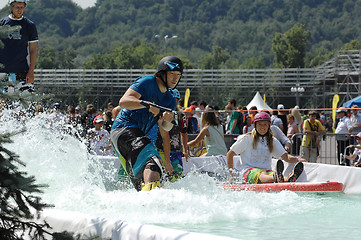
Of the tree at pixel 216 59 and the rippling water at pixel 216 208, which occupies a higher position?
the tree at pixel 216 59

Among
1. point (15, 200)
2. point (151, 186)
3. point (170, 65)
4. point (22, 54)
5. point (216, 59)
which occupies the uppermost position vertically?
point (216, 59)

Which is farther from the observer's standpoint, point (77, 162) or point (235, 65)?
point (235, 65)

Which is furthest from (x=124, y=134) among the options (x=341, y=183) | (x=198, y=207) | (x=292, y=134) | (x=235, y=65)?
(x=235, y=65)

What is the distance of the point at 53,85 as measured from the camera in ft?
252

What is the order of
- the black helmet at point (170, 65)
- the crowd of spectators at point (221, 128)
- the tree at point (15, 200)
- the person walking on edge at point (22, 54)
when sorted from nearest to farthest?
the tree at point (15, 200), the black helmet at point (170, 65), the person walking on edge at point (22, 54), the crowd of spectators at point (221, 128)

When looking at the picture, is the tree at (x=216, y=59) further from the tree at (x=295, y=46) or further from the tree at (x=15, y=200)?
the tree at (x=15, y=200)

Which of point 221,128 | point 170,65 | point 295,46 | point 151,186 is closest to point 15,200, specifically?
point 151,186

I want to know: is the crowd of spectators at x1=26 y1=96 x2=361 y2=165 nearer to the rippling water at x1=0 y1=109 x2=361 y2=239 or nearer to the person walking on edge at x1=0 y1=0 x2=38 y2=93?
the person walking on edge at x1=0 y1=0 x2=38 y2=93

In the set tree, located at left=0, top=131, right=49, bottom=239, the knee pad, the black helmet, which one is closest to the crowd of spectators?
the black helmet

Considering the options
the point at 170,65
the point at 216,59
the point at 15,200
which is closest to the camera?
the point at 15,200

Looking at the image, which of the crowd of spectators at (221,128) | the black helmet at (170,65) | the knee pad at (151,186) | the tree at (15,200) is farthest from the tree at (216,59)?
the tree at (15,200)

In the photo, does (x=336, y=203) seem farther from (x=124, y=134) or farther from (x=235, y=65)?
(x=235, y=65)

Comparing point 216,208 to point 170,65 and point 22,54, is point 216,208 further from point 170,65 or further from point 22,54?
point 22,54

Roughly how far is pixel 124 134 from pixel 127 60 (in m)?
A: 124
